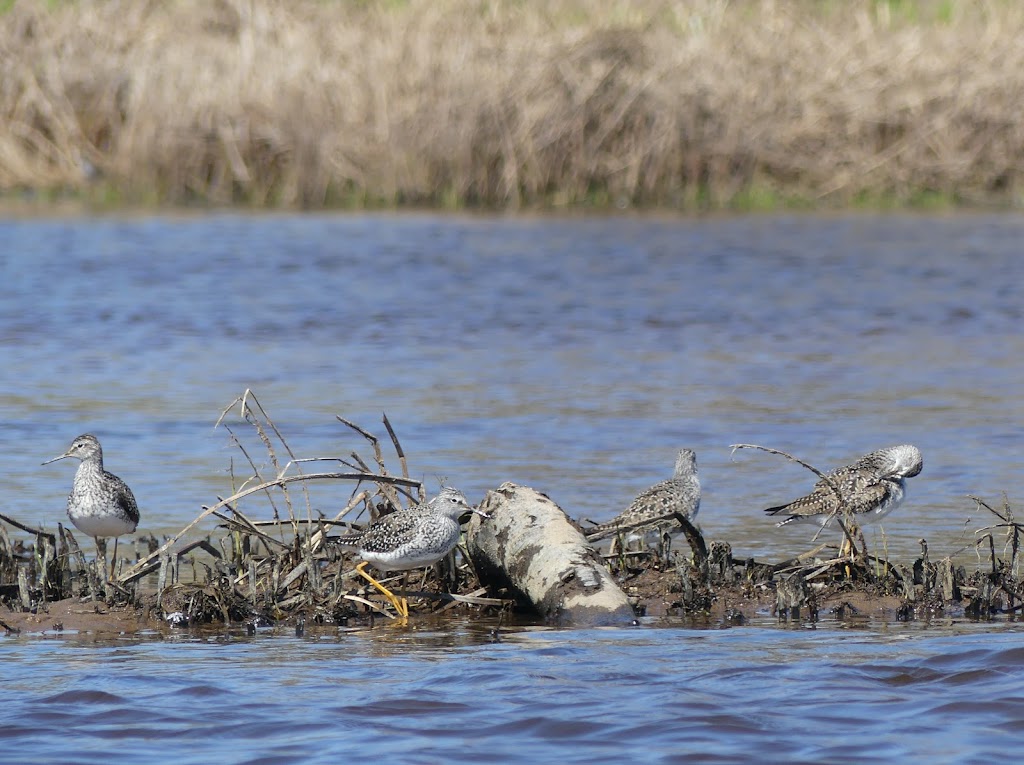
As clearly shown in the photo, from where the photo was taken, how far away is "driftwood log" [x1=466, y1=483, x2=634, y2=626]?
305 inches

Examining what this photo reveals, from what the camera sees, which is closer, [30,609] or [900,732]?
[900,732]

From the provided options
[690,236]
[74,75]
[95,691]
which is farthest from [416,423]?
[74,75]

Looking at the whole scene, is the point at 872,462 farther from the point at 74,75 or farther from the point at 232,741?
the point at 74,75

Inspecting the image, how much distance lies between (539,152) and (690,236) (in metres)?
2.97

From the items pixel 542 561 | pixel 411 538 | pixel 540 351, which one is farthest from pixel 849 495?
pixel 540 351

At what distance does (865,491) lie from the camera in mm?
8719

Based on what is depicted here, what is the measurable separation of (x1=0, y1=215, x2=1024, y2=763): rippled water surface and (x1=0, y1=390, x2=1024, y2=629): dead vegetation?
257 millimetres

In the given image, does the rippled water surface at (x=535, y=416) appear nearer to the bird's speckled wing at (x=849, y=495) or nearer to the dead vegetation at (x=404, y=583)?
the dead vegetation at (x=404, y=583)

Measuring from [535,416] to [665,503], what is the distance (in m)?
4.52

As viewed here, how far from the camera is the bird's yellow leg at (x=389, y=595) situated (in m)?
7.89

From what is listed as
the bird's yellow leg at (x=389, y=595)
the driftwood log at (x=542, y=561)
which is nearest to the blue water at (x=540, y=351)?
the driftwood log at (x=542, y=561)

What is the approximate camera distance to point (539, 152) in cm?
2684

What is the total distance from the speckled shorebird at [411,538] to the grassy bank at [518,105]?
59.3 feet

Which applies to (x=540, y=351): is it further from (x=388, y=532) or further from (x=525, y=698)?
(x=525, y=698)
